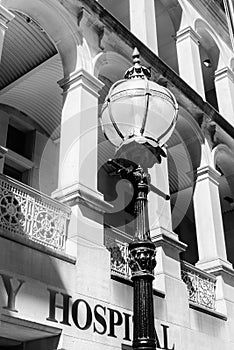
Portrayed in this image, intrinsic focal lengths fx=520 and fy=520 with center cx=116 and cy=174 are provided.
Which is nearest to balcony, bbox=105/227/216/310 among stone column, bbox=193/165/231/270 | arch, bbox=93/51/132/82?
stone column, bbox=193/165/231/270

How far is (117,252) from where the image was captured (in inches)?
391

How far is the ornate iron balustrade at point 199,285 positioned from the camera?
38.1 ft

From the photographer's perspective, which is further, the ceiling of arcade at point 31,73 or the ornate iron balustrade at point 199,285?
the ceiling of arcade at point 31,73

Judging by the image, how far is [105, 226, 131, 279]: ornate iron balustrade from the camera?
32.1ft

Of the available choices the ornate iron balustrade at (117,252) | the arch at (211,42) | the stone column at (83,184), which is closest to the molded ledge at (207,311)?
the ornate iron balustrade at (117,252)

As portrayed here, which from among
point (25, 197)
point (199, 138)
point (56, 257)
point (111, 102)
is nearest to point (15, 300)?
point (56, 257)

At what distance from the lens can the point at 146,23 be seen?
1409 centimetres

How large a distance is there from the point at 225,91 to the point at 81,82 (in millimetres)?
8640

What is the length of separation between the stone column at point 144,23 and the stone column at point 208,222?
3632mm

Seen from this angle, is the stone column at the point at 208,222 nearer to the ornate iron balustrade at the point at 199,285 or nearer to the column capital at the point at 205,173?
the column capital at the point at 205,173

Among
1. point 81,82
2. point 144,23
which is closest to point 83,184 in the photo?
point 81,82

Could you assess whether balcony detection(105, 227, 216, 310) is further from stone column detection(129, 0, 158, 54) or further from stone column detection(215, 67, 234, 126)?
stone column detection(215, 67, 234, 126)

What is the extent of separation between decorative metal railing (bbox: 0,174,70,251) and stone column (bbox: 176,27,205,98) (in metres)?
7.73

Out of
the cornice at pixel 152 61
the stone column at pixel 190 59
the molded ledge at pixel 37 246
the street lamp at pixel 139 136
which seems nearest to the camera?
the street lamp at pixel 139 136
